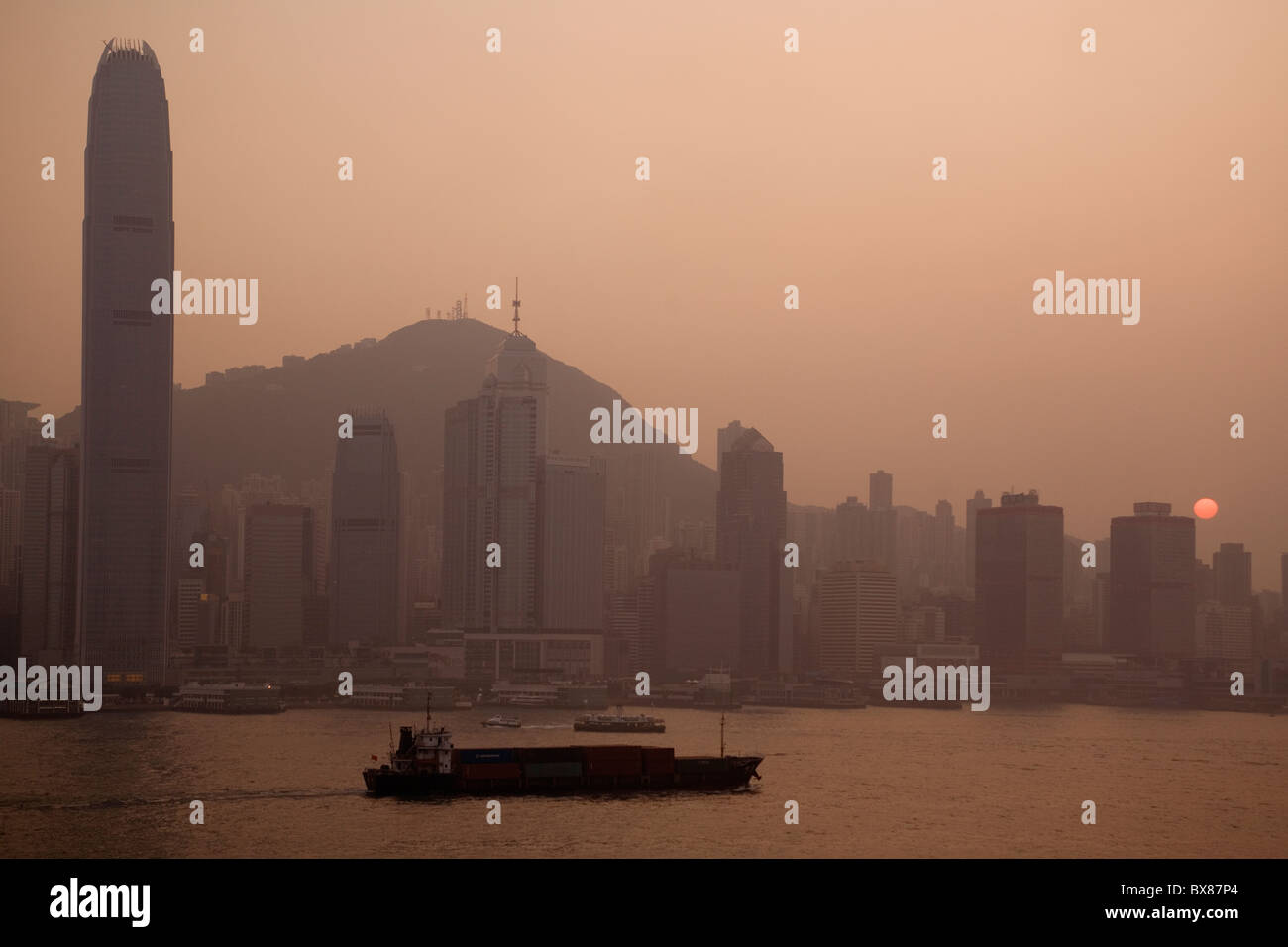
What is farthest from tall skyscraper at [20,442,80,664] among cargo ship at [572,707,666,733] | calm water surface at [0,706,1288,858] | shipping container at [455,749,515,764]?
shipping container at [455,749,515,764]

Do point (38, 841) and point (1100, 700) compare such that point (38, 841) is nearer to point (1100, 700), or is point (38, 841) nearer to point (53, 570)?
point (53, 570)

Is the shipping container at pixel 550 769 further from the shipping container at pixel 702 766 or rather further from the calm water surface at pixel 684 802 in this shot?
the shipping container at pixel 702 766

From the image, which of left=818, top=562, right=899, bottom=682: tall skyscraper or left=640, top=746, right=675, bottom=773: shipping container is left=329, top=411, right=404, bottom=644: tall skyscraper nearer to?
left=818, top=562, right=899, bottom=682: tall skyscraper

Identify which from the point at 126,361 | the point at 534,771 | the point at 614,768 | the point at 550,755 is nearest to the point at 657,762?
the point at 614,768

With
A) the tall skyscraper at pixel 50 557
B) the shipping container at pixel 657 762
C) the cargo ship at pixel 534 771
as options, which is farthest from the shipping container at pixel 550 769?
the tall skyscraper at pixel 50 557
